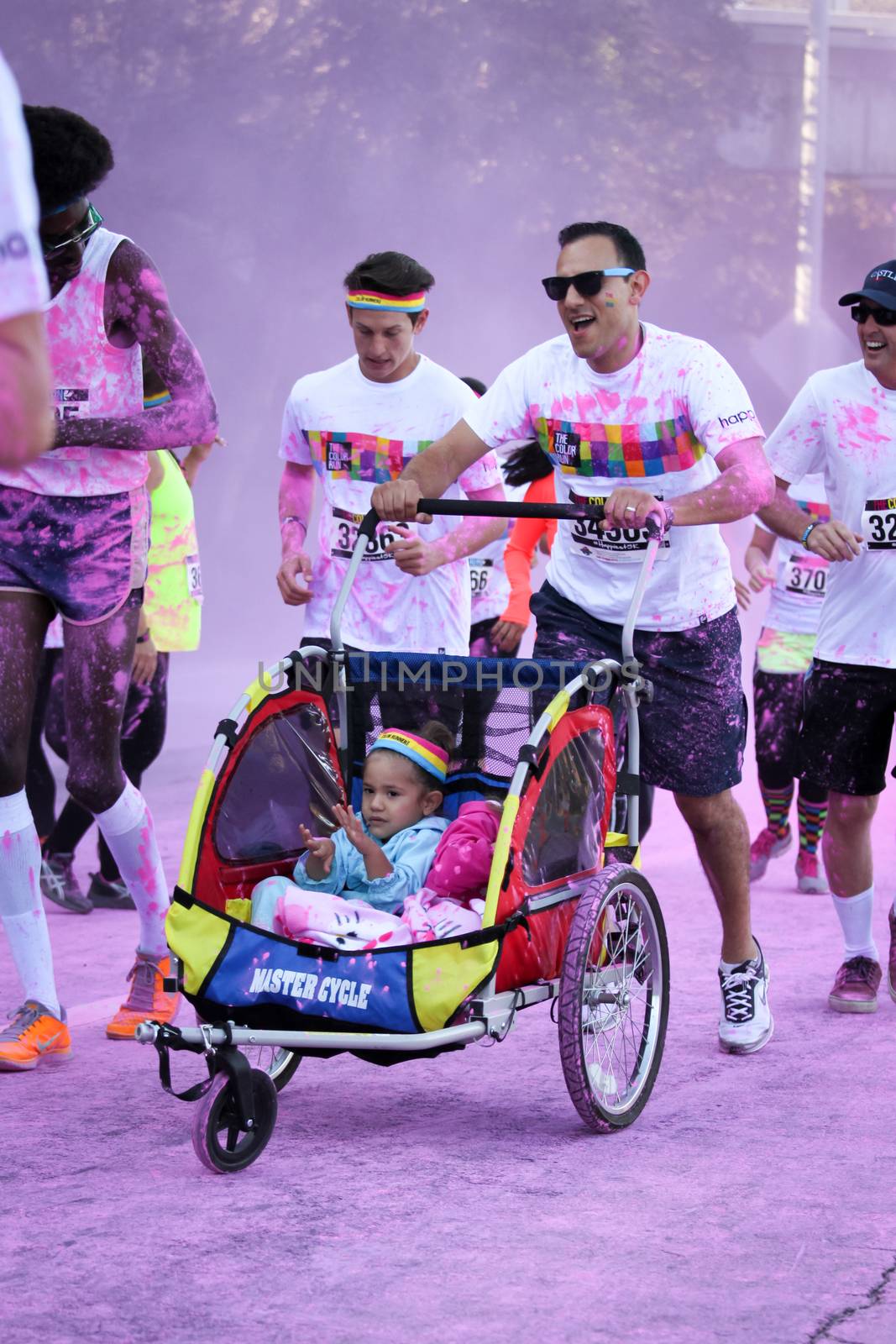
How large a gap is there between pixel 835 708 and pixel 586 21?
16.5 meters

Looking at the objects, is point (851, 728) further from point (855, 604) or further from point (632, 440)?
point (632, 440)

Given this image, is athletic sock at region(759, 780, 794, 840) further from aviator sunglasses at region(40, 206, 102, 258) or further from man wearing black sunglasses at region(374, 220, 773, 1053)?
aviator sunglasses at region(40, 206, 102, 258)

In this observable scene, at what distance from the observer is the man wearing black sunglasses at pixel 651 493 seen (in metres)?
4.67

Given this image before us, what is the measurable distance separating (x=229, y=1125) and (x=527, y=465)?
3.91 m

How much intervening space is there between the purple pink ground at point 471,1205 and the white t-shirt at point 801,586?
8.63 ft

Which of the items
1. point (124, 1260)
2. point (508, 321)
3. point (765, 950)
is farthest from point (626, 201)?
point (124, 1260)

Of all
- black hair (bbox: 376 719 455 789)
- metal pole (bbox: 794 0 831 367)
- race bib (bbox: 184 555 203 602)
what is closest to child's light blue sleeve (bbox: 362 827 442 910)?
black hair (bbox: 376 719 455 789)

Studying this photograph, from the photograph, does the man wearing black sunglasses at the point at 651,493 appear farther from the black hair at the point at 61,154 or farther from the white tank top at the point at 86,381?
the black hair at the point at 61,154

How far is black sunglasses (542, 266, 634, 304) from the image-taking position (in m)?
4.65

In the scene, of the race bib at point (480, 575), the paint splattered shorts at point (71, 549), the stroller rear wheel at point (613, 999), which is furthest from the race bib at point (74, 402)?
the race bib at point (480, 575)

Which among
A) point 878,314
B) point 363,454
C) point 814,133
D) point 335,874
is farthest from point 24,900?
point 814,133

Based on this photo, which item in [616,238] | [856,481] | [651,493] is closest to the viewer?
[651,493]

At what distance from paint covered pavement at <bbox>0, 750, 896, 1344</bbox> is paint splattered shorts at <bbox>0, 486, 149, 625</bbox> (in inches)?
45.6

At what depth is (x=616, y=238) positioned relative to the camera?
15.6ft
